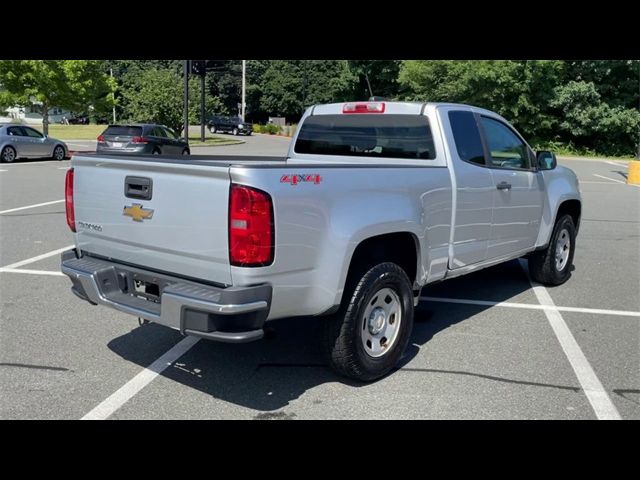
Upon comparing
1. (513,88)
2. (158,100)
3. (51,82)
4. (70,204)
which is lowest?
(70,204)

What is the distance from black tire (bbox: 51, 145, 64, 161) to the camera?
23.2 meters

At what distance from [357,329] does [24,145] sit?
21090 mm

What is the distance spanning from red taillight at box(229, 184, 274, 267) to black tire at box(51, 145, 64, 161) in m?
22.0

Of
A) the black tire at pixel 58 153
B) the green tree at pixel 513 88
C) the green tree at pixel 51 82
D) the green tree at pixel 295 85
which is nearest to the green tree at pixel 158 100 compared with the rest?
the green tree at pixel 51 82

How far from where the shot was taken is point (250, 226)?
11.1ft

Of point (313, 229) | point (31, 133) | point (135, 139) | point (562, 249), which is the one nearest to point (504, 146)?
point (562, 249)

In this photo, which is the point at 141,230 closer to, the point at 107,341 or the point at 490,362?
the point at 107,341

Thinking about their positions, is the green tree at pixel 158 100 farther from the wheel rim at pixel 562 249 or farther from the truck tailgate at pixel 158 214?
the truck tailgate at pixel 158 214

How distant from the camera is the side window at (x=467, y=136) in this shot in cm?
521

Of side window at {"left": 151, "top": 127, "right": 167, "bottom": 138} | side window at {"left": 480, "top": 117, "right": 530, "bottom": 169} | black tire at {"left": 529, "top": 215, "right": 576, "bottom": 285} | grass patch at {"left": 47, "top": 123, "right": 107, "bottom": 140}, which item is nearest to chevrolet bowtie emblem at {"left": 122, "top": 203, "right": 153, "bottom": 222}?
side window at {"left": 480, "top": 117, "right": 530, "bottom": 169}

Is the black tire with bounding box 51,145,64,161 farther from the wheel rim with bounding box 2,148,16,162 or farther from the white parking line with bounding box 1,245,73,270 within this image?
the white parking line with bounding box 1,245,73,270

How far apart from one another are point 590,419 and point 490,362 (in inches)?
39.2

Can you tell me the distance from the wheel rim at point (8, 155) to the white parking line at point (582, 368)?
2003 cm

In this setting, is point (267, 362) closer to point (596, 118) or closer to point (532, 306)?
point (532, 306)
